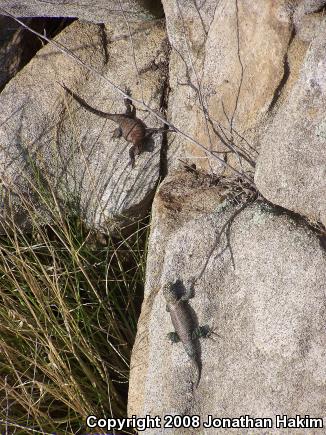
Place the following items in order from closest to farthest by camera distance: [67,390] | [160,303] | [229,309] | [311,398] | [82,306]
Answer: [311,398]
[229,309]
[160,303]
[67,390]
[82,306]

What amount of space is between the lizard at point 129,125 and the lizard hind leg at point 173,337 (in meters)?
1.08

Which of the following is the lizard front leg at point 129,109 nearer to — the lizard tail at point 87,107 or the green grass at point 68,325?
the lizard tail at point 87,107

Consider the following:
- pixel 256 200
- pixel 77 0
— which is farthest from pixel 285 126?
pixel 77 0

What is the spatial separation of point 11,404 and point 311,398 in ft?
4.49

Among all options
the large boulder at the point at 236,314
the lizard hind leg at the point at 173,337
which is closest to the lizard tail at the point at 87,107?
the large boulder at the point at 236,314

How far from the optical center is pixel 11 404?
297cm

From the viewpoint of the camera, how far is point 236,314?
2639mm

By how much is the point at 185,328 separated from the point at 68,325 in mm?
658

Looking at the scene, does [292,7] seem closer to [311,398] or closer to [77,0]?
[77,0]

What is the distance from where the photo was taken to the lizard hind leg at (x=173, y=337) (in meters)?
2.71

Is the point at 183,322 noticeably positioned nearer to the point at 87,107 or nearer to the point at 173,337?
the point at 173,337

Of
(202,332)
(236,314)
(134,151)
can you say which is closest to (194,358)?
(202,332)

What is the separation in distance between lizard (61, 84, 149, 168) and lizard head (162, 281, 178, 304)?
91cm

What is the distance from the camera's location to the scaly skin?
2.67m
